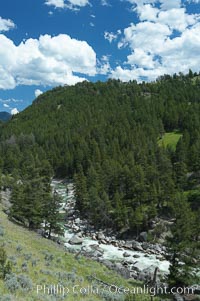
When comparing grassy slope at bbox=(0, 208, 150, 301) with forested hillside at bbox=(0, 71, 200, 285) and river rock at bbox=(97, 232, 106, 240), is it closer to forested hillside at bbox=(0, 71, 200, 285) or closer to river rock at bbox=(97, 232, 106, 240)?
forested hillside at bbox=(0, 71, 200, 285)

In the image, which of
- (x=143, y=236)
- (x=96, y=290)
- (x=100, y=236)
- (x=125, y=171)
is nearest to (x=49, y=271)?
(x=96, y=290)

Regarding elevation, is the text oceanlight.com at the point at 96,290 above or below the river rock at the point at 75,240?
above

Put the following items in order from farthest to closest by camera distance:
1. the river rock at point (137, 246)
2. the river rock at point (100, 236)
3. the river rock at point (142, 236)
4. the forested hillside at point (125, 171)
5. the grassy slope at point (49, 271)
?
1. the river rock at point (100, 236)
2. the river rock at point (142, 236)
3. the river rock at point (137, 246)
4. the forested hillside at point (125, 171)
5. the grassy slope at point (49, 271)

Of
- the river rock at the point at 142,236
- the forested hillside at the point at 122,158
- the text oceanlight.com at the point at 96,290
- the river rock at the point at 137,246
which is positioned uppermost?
the forested hillside at the point at 122,158

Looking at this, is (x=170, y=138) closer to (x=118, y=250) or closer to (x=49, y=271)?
(x=118, y=250)

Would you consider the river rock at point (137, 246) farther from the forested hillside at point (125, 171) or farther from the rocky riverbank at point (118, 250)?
the forested hillside at point (125, 171)

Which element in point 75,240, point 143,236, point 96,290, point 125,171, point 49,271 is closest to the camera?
point 96,290

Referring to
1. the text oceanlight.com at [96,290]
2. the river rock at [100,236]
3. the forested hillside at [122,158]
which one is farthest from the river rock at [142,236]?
the text oceanlight.com at [96,290]

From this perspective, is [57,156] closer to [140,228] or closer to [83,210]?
[83,210]

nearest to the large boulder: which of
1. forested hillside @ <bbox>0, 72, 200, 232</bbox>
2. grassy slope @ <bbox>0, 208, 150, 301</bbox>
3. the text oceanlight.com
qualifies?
forested hillside @ <bbox>0, 72, 200, 232</bbox>

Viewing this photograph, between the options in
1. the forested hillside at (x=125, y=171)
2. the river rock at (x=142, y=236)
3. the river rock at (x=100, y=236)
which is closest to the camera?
the forested hillside at (x=125, y=171)

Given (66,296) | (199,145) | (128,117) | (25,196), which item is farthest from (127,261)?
(128,117)

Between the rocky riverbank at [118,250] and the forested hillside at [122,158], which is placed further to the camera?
the forested hillside at [122,158]

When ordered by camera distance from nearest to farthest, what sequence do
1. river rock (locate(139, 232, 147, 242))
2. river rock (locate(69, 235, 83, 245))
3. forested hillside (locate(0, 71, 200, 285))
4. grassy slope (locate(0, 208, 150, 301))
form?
grassy slope (locate(0, 208, 150, 301))
forested hillside (locate(0, 71, 200, 285))
river rock (locate(69, 235, 83, 245))
river rock (locate(139, 232, 147, 242))
